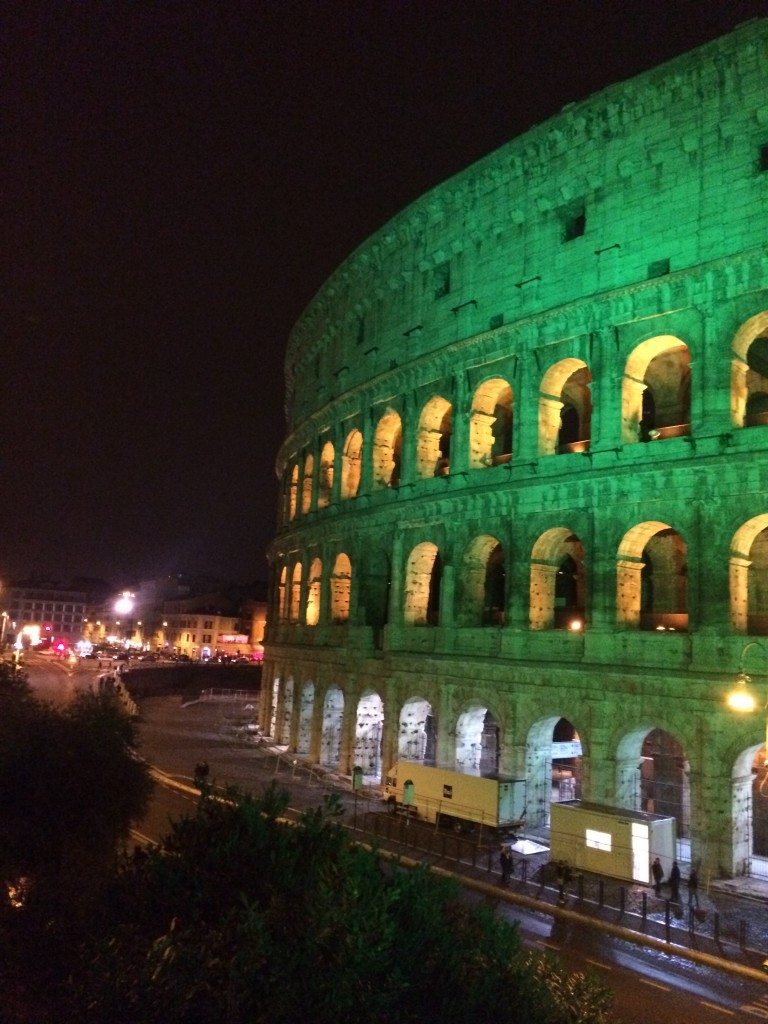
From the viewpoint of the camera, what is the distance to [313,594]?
3888cm

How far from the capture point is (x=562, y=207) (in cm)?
2694

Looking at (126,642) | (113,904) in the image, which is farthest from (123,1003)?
(126,642)

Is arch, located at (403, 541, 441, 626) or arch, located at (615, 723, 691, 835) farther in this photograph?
arch, located at (403, 541, 441, 626)

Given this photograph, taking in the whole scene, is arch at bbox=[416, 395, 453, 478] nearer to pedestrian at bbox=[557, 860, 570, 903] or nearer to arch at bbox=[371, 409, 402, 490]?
arch at bbox=[371, 409, 402, 490]

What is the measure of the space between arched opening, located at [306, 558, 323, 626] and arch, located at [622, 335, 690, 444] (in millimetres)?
16658

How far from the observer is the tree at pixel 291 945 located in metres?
6.92

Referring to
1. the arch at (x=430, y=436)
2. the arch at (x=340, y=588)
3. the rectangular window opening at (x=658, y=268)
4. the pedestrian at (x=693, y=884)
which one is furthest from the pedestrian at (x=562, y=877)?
the arch at (x=340, y=588)

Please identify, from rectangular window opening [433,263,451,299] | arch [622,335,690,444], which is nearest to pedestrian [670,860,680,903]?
arch [622,335,690,444]

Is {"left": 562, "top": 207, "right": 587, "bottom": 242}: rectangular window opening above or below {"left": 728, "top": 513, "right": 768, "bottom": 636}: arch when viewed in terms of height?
above

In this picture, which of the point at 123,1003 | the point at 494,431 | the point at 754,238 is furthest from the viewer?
the point at 494,431

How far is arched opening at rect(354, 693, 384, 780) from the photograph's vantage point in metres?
32.5

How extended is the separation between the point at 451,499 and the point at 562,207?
10.3 m

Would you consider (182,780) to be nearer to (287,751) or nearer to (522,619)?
(287,751)

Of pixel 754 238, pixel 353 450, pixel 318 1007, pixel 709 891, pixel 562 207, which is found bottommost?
pixel 709 891
